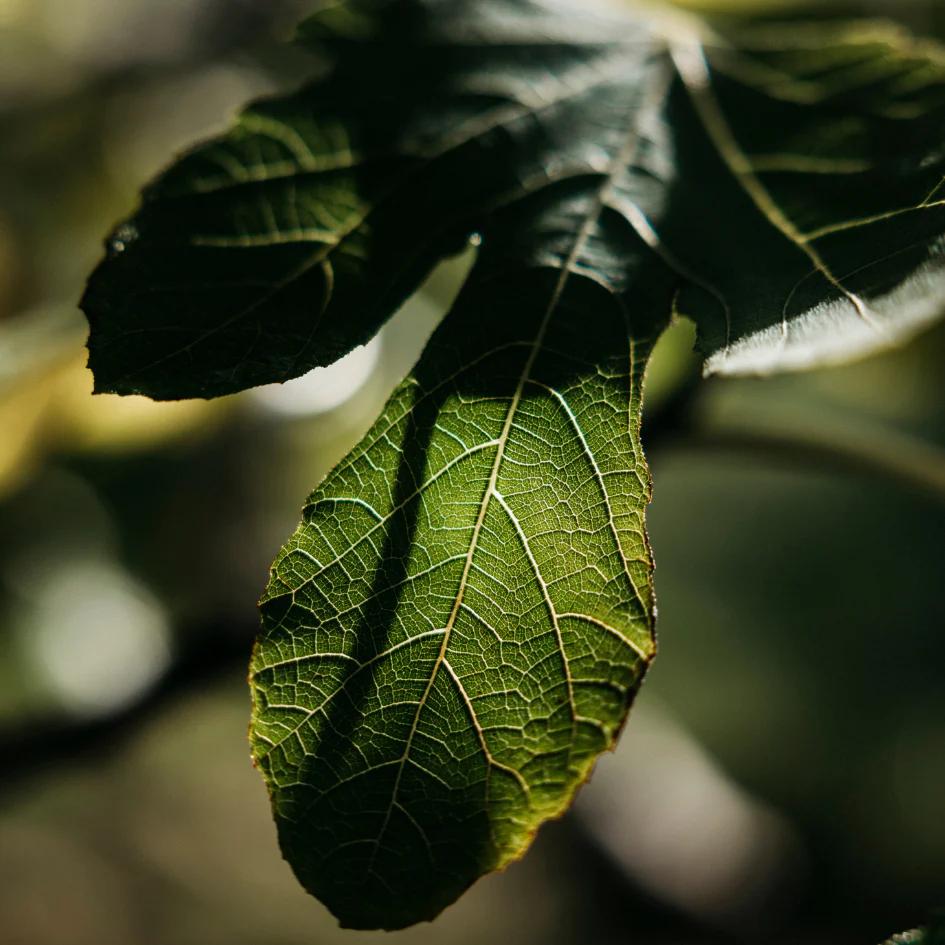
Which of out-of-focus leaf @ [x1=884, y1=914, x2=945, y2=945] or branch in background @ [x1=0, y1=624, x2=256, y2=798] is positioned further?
Result: branch in background @ [x1=0, y1=624, x2=256, y2=798]

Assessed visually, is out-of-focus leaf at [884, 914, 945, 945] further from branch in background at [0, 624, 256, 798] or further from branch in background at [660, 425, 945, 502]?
branch in background at [0, 624, 256, 798]

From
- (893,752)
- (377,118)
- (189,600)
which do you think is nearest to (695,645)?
(893,752)

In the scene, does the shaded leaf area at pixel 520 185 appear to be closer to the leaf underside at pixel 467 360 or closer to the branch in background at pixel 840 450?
the leaf underside at pixel 467 360

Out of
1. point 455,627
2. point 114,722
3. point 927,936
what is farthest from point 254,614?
point 927,936

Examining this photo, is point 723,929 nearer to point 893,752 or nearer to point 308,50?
point 893,752

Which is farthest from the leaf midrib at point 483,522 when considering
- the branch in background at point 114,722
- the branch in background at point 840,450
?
the branch in background at point 114,722

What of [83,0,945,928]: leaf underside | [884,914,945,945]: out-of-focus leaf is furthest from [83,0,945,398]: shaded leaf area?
[884,914,945,945]: out-of-focus leaf

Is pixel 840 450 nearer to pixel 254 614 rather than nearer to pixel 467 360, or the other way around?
pixel 467 360

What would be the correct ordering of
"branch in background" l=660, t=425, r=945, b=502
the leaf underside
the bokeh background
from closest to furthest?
the leaf underside, "branch in background" l=660, t=425, r=945, b=502, the bokeh background
